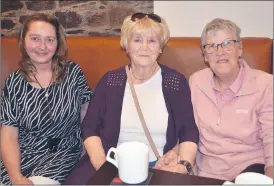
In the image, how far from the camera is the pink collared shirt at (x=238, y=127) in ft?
5.58

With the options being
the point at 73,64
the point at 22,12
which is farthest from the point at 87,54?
the point at 22,12

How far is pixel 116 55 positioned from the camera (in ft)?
7.23

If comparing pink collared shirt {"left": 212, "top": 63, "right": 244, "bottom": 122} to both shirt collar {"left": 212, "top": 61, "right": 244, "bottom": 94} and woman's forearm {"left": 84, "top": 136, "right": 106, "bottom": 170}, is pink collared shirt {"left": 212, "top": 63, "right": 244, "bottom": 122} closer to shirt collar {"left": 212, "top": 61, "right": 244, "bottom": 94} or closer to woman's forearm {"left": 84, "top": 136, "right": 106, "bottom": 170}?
shirt collar {"left": 212, "top": 61, "right": 244, "bottom": 94}

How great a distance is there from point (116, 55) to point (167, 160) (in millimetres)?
806

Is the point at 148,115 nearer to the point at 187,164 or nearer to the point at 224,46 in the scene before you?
the point at 187,164

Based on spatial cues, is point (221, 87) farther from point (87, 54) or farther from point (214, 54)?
point (87, 54)

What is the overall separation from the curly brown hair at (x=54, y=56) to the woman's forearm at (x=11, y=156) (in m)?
0.36

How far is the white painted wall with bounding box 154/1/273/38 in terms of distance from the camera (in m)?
2.25

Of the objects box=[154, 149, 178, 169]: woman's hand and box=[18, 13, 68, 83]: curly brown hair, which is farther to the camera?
box=[18, 13, 68, 83]: curly brown hair

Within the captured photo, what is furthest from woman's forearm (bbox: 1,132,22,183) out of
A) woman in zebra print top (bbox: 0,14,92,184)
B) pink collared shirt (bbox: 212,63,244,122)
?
pink collared shirt (bbox: 212,63,244,122)

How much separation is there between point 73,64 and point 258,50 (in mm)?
1100

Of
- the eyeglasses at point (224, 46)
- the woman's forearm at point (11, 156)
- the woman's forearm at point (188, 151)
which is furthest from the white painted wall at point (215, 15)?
the woman's forearm at point (11, 156)

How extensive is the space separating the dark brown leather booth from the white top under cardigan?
0.31 meters

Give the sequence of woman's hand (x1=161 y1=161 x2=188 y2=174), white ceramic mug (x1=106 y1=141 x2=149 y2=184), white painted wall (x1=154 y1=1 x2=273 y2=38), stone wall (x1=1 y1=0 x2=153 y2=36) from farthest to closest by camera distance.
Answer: stone wall (x1=1 y1=0 x2=153 y2=36)
white painted wall (x1=154 y1=1 x2=273 y2=38)
woman's hand (x1=161 y1=161 x2=188 y2=174)
white ceramic mug (x1=106 y1=141 x2=149 y2=184)
